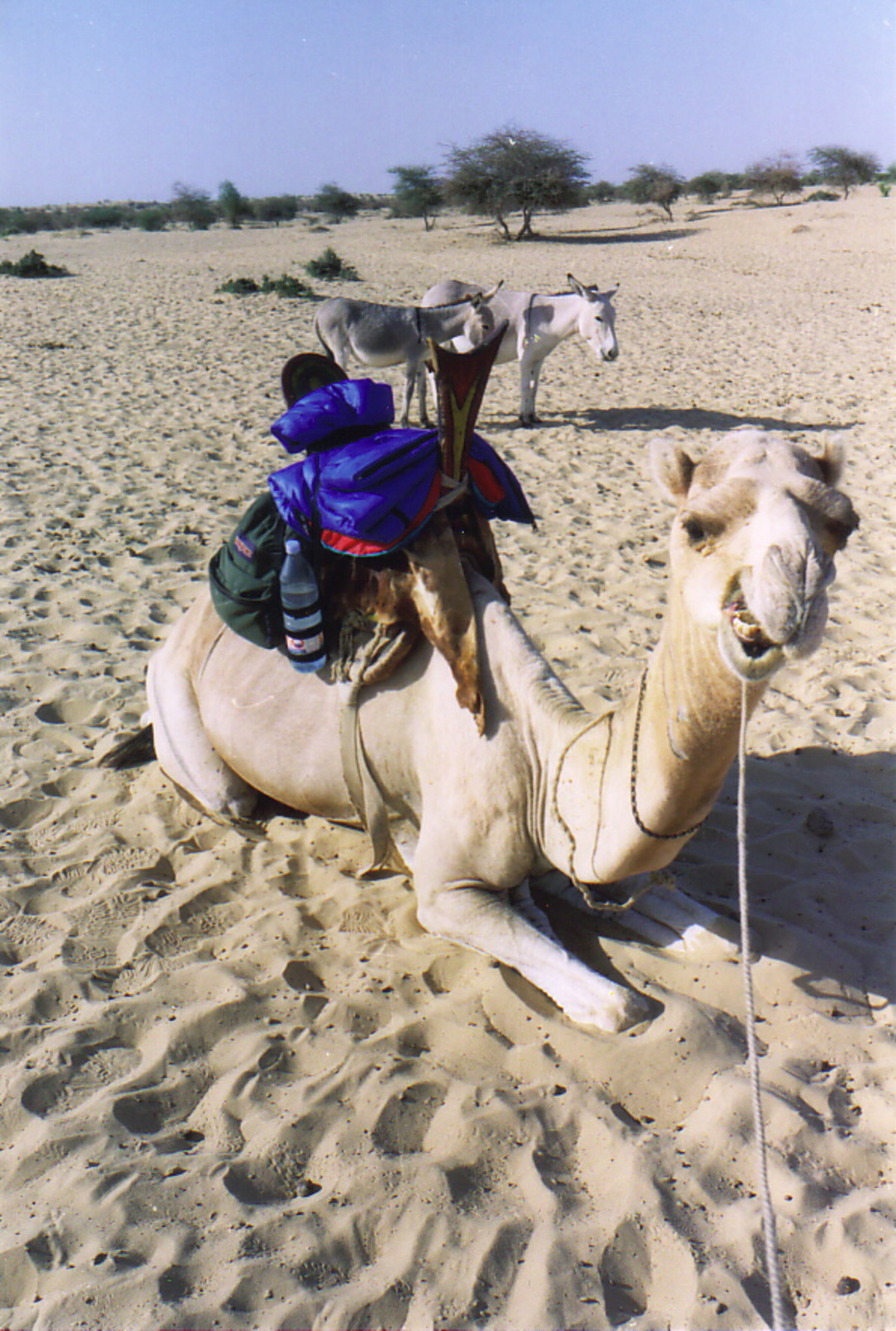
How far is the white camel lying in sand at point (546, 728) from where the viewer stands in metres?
1.83

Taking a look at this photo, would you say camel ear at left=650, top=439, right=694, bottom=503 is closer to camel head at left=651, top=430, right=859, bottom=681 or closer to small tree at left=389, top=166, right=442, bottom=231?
camel head at left=651, top=430, right=859, bottom=681

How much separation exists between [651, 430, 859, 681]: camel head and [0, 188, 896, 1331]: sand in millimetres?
450

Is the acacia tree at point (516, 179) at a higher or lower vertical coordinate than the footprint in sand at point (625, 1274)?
higher

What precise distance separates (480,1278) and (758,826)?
205 cm

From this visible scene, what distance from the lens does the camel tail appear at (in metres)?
→ 3.97

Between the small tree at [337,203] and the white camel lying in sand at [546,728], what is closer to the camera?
the white camel lying in sand at [546,728]

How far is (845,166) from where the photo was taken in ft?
168

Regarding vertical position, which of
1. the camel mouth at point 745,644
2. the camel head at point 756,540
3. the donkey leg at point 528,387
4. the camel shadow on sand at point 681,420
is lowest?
the camel shadow on sand at point 681,420

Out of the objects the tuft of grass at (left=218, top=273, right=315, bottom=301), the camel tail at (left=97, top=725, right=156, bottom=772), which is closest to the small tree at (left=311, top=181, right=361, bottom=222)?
the tuft of grass at (left=218, top=273, right=315, bottom=301)

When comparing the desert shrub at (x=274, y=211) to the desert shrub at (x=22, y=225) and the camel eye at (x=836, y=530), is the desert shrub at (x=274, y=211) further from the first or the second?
the camel eye at (x=836, y=530)

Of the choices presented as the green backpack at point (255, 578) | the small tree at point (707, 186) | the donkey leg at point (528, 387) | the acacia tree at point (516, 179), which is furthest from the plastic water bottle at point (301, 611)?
the small tree at point (707, 186)

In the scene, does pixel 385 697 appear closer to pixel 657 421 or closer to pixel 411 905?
pixel 411 905

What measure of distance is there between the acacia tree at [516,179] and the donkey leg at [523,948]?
3518 cm

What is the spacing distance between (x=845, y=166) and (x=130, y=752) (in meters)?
57.6
